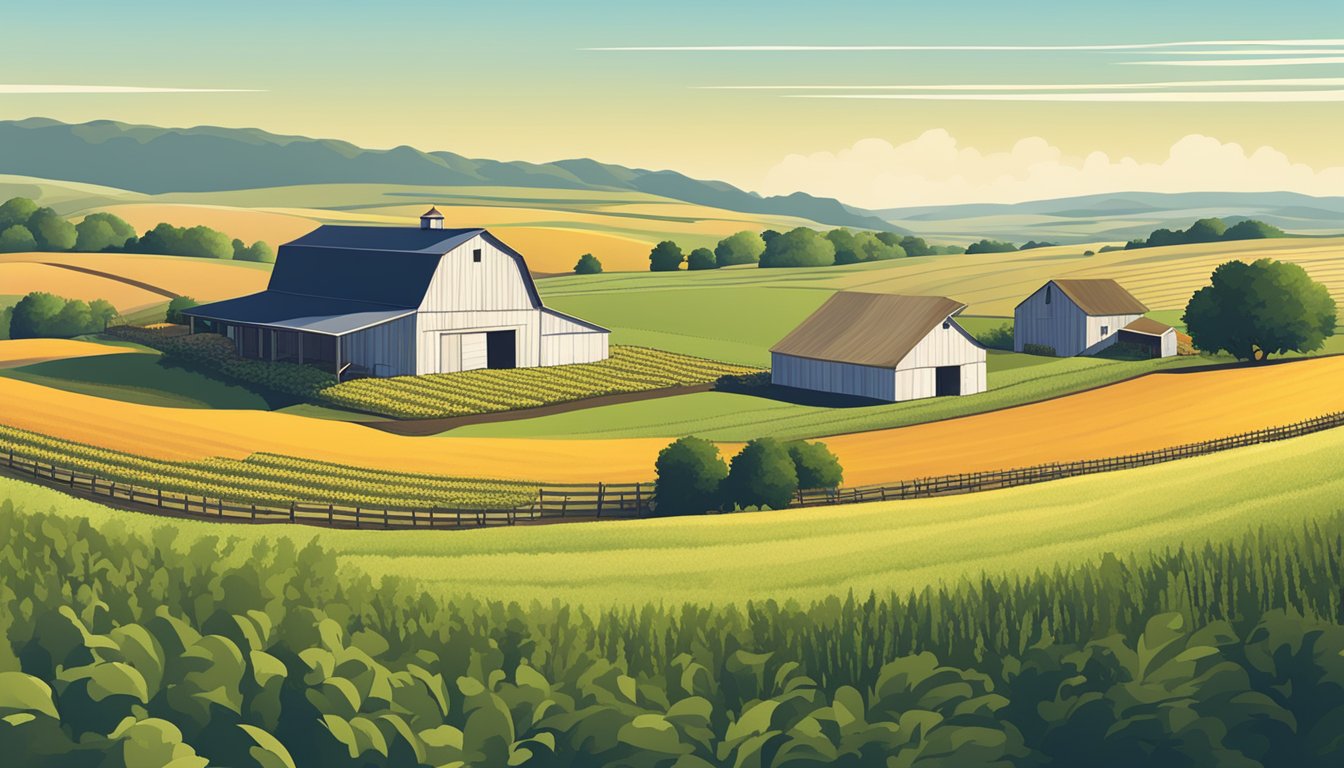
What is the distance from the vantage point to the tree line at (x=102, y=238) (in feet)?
485

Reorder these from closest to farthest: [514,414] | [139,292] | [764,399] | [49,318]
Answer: [514,414]
[764,399]
[49,318]
[139,292]

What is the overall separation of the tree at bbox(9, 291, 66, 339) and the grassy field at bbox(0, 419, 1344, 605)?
76.0 metres

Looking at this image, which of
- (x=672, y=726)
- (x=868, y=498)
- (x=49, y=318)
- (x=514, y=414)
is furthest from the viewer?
(x=49, y=318)

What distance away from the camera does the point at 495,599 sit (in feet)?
55.4

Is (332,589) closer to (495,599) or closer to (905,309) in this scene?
(495,599)

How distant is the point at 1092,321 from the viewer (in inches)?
3319

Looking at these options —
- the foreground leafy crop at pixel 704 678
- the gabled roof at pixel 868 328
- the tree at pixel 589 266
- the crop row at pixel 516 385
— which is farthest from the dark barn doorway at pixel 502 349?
the tree at pixel 589 266

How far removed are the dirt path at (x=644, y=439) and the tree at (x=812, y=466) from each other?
5809 millimetres

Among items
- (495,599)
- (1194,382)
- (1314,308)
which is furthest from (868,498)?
(1314,308)

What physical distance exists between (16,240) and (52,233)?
3.94m

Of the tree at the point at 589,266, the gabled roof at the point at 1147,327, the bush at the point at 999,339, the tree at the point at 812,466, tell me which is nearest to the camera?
A: the tree at the point at 812,466

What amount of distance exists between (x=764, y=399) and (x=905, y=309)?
9.65m

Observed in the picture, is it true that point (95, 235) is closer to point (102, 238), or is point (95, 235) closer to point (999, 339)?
point (102, 238)

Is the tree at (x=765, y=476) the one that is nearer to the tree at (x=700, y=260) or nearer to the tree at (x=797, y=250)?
the tree at (x=700, y=260)
